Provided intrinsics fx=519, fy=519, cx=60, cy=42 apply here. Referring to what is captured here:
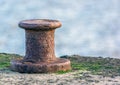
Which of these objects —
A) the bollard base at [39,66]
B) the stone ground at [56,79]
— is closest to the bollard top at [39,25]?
the bollard base at [39,66]

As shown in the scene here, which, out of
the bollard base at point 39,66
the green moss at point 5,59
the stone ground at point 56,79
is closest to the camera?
the stone ground at point 56,79

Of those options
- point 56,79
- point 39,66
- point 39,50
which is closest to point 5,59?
point 39,50

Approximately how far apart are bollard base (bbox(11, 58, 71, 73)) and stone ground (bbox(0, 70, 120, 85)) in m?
0.14

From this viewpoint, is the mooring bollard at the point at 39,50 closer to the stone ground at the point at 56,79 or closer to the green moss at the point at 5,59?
the stone ground at the point at 56,79

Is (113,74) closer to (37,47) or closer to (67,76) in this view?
(67,76)

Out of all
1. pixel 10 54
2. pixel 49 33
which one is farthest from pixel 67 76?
pixel 10 54

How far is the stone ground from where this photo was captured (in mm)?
7020

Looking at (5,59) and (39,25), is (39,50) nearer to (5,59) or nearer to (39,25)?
(39,25)

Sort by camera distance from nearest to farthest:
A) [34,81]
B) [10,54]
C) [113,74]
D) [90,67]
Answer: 1. [34,81]
2. [113,74]
3. [90,67]
4. [10,54]

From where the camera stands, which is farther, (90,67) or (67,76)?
(90,67)

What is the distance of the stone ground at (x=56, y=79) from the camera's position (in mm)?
7020

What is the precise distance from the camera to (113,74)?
7.64 metres

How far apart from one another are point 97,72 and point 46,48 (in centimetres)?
86

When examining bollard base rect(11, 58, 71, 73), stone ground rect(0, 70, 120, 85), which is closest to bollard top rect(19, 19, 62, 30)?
bollard base rect(11, 58, 71, 73)
